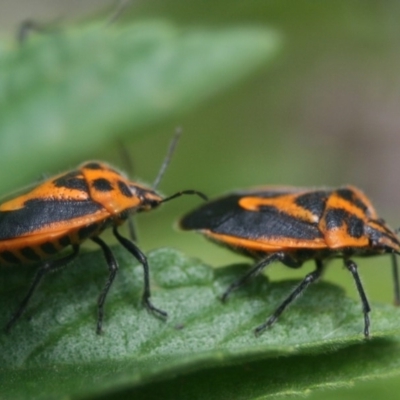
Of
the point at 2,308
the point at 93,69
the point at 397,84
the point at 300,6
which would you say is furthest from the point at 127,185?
the point at 397,84

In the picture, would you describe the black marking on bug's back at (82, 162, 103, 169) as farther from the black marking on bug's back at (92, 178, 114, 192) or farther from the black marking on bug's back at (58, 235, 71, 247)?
the black marking on bug's back at (58, 235, 71, 247)

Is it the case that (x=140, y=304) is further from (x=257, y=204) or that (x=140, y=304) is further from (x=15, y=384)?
(x=257, y=204)

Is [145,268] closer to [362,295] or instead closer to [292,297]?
[292,297]

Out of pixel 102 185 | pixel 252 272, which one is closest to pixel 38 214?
pixel 102 185

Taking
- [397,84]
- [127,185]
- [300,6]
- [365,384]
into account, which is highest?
[300,6]

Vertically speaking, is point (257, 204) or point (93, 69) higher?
point (93, 69)
